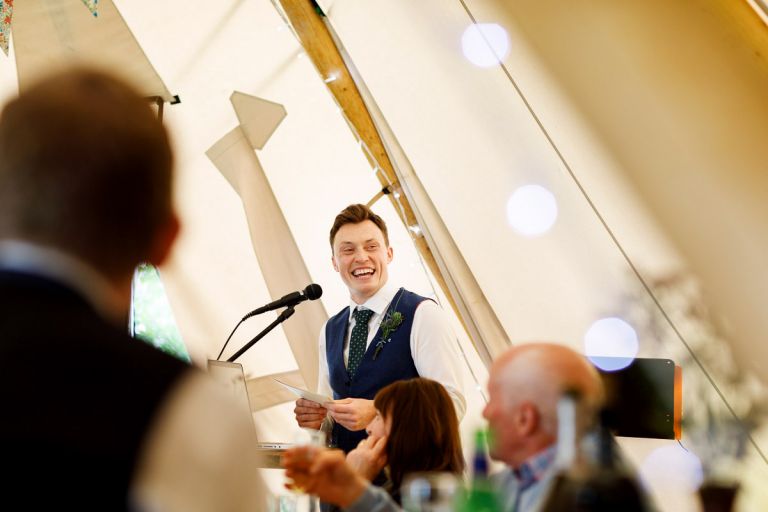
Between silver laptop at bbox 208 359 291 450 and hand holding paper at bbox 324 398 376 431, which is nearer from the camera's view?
hand holding paper at bbox 324 398 376 431

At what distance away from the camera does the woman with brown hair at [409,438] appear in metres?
1.50

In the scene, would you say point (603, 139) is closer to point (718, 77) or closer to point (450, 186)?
point (718, 77)

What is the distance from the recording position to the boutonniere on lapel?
231 cm

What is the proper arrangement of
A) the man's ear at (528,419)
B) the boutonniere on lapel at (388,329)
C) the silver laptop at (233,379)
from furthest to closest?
the boutonniere on lapel at (388,329), the silver laptop at (233,379), the man's ear at (528,419)

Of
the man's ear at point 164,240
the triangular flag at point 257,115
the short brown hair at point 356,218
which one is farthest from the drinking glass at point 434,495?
the triangular flag at point 257,115

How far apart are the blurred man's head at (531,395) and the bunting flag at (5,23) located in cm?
246

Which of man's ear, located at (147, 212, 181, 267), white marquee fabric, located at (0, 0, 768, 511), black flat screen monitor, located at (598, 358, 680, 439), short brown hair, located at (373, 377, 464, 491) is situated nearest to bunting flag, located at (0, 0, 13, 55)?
white marquee fabric, located at (0, 0, 768, 511)

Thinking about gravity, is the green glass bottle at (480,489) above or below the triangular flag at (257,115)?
below

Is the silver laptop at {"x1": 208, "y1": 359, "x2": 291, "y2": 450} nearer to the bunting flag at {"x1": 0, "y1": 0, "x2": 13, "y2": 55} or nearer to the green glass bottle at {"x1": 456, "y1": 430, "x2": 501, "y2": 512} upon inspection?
the green glass bottle at {"x1": 456, "y1": 430, "x2": 501, "y2": 512}

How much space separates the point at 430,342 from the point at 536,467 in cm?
109

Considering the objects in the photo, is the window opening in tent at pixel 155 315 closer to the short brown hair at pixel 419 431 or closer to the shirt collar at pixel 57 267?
the short brown hair at pixel 419 431

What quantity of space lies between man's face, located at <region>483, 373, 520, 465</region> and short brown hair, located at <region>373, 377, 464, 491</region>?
28cm

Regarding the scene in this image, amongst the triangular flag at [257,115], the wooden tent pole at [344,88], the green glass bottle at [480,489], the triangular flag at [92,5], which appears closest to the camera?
the green glass bottle at [480,489]

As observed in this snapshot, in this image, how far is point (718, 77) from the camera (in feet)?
5.13
